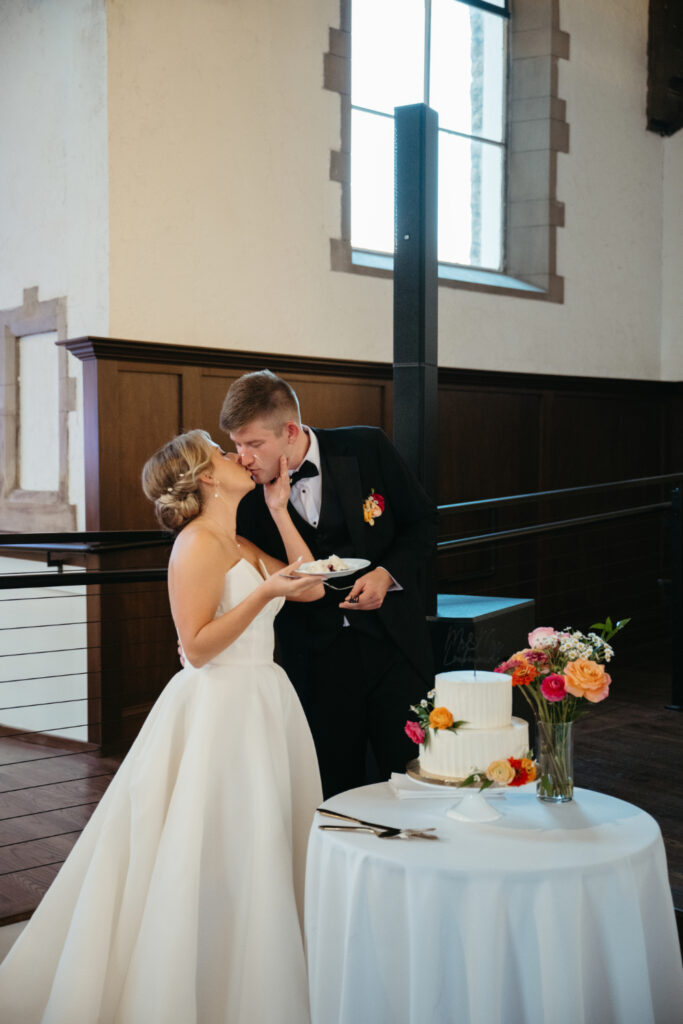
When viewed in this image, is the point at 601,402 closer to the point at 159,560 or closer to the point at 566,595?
the point at 566,595

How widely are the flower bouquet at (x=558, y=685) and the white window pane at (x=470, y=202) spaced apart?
18.0ft

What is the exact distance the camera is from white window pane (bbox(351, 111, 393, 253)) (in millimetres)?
6848

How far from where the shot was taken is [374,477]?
316 cm

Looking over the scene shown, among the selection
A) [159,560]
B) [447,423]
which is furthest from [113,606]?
[447,423]

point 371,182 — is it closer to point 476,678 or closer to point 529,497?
point 529,497

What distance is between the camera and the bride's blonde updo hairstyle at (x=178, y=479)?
270 centimetres

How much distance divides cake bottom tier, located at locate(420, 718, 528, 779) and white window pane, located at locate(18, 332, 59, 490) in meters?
4.21

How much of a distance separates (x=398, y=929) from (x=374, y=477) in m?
1.44

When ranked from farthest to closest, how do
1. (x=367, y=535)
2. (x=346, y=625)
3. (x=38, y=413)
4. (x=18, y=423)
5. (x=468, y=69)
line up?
1. (x=468, y=69)
2. (x=18, y=423)
3. (x=38, y=413)
4. (x=367, y=535)
5. (x=346, y=625)

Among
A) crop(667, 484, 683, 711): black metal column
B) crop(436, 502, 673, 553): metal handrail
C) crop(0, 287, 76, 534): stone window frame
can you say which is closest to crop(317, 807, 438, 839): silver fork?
crop(436, 502, 673, 553): metal handrail

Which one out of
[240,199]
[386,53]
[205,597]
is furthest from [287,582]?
[386,53]

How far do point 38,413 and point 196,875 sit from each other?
4188 mm

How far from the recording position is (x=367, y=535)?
310cm

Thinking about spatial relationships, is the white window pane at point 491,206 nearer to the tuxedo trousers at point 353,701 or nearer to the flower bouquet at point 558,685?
the tuxedo trousers at point 353,701
